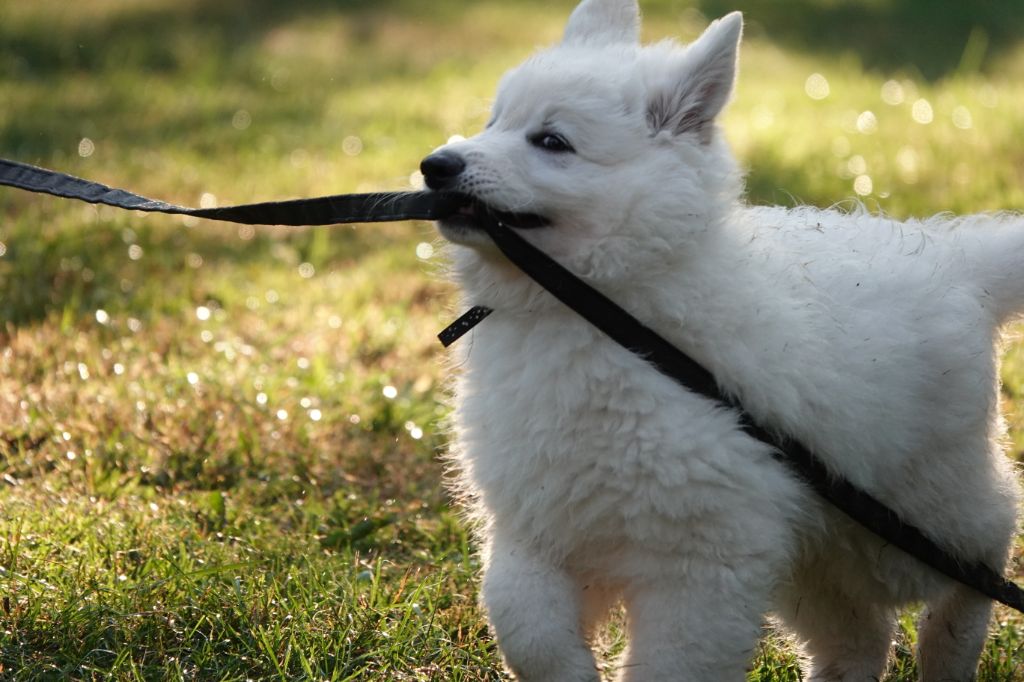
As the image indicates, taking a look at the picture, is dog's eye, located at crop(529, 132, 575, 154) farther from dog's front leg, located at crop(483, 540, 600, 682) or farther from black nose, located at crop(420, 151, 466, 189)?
dog's front leg, located at crop(483, 540, 600, 682)

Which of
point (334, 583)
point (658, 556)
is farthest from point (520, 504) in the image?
point (334, 583)

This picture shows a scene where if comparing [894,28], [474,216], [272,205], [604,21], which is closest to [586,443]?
Result: [474,216]

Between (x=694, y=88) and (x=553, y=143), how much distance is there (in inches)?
14.6

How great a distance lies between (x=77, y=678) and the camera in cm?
325

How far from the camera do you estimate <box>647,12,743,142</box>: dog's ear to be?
320 cm

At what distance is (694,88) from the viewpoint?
321 centimetres

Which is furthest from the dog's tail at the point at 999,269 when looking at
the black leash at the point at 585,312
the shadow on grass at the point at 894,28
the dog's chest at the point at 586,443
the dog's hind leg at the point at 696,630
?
Answer: the shadow on grass at the point at 894,28

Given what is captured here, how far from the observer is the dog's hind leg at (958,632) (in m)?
3.58

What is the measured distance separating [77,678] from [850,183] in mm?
6198

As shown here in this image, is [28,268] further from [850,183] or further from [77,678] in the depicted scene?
[850,183]

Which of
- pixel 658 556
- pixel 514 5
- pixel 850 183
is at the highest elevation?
pixel 658 556

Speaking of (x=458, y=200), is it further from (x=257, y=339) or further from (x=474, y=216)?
(x=257, y=339)

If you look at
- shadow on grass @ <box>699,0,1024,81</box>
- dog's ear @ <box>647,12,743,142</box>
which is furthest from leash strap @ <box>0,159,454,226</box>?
shadow on grass @ <box>699,0,1024,81</box>

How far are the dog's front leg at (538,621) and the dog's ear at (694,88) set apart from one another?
1.10 meters
